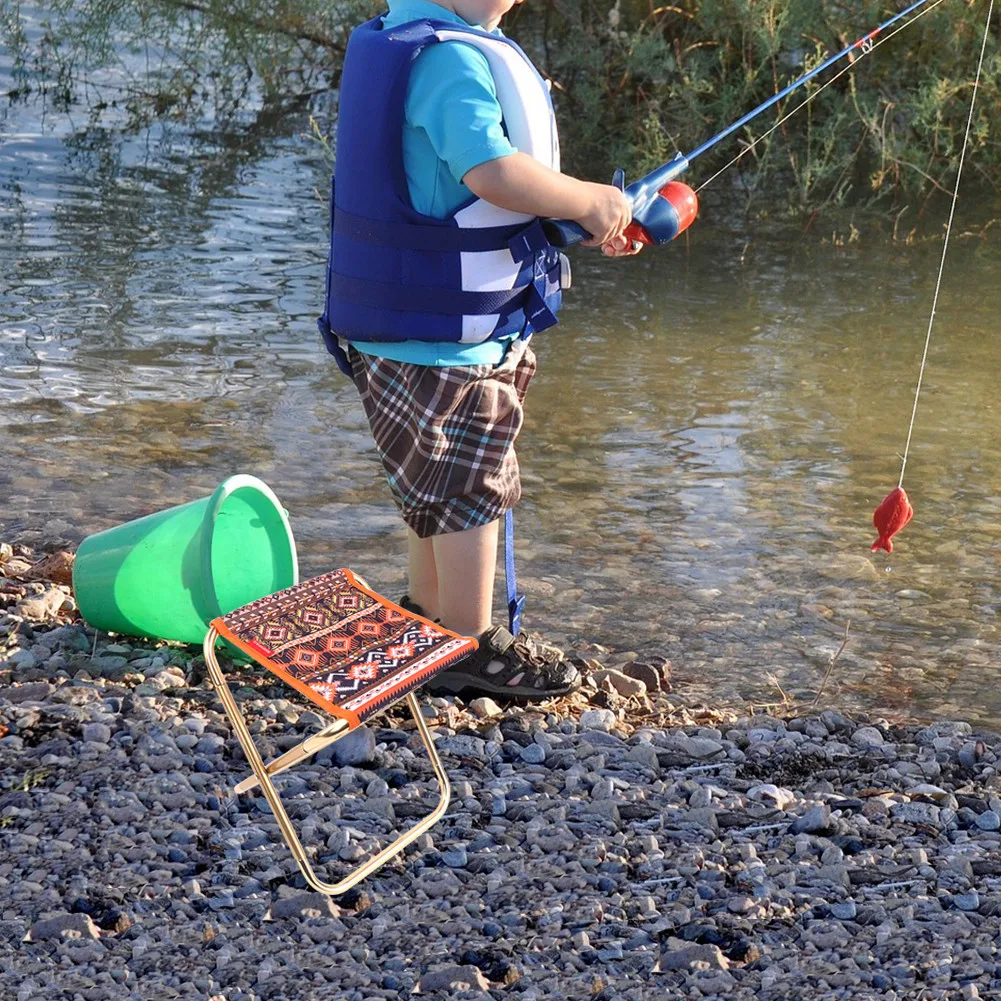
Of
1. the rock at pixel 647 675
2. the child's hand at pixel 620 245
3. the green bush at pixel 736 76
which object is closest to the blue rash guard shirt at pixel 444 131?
the child's hand at pixel 620 245

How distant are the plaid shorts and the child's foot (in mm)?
327

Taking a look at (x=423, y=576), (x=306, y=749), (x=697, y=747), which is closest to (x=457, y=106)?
(x=423, y=576)

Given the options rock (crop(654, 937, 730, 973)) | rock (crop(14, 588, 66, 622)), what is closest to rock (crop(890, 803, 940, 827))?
rock (crop(654, 937, 730, 973))

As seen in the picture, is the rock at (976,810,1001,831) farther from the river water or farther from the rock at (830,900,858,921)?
the river water

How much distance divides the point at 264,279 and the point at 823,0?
11.9ft

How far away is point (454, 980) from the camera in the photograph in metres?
2.28

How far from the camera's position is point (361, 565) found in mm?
4625

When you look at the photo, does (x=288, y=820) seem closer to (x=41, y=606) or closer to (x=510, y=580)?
(x=510, y=580)

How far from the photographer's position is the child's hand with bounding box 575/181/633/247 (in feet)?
9.99

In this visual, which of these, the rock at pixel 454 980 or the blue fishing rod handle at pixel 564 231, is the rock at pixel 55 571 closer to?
the blue fishing rod handle at pixel 564 231

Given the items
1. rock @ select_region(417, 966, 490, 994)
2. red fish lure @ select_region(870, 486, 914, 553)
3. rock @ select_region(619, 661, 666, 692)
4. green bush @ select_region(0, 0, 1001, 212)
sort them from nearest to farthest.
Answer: rock @ select_region(417, 966, 490, 994) < red fish lure @ select_region(870, 486, 914, 553) < rock @ select_region(619, 661, 666, 692) < green bush @ select_region(0, 0, 1001, 212)

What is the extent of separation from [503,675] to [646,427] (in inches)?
100

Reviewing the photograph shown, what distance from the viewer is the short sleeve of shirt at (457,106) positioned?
114 inches

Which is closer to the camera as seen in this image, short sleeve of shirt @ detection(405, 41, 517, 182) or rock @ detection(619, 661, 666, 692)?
short sleeve of shirt @ detection(405, 41, 517, 182)
